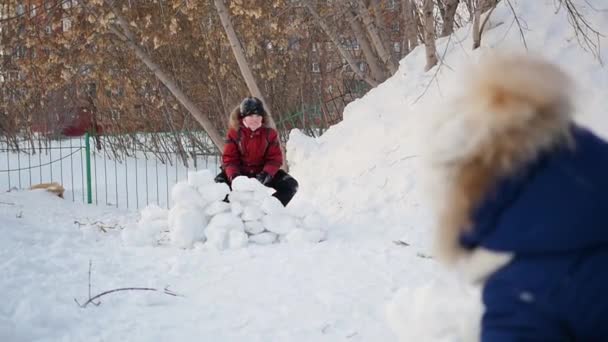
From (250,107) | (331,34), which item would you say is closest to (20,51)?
(331,34)

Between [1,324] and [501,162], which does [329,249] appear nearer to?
[1,324]

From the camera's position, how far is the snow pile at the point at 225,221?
441cm

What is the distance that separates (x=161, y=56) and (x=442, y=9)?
17.6ft

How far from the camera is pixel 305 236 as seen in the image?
14.3 ft

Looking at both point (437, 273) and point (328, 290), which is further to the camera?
point (437, 273)

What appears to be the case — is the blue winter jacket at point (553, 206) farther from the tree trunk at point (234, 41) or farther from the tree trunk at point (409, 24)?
the tree trunk at point (409, 24)

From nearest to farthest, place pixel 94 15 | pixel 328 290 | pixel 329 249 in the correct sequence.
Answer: pixel 328 290, pixel 329 249, pixel 94 15

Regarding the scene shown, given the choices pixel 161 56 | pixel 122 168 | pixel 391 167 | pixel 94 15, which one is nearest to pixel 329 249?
pixel 391 167

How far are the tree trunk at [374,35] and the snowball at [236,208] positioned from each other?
331cm

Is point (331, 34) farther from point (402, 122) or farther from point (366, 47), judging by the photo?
point (402, 122)

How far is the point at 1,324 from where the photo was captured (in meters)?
2.61

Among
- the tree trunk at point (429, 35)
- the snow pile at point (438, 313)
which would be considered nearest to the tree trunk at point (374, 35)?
the tree trunk at point (429, 35)

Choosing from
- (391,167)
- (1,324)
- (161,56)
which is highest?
(161,56)

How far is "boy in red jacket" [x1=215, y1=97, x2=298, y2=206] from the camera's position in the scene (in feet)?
17.2
